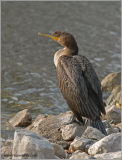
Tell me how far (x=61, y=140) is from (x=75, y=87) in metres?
0.91

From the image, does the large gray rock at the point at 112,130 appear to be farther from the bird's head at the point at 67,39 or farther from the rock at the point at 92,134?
the bird's head at the point at 67,39

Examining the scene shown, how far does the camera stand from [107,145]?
5.37m

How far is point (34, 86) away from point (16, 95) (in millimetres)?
790

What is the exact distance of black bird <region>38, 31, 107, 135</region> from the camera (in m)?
6.62

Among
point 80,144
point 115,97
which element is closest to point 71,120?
point 80,144

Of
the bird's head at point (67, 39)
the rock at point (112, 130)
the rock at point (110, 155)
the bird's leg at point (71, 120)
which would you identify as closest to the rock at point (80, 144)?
the rock at point (110, 155)

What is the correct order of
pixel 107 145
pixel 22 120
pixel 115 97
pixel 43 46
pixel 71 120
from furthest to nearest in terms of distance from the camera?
pixel 43 46 < pixel 115 97 < pixel 22 120 < pixel 71 120 < pixel 107 145

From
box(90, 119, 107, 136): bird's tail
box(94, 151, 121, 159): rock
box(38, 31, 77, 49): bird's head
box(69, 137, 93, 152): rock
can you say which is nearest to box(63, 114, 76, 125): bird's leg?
box(90, 119, 107, 136): bird's tail

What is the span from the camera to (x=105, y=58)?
12961mm

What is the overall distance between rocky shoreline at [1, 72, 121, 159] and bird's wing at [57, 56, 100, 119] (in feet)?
0.97

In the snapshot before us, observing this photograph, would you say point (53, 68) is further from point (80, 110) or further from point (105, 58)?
point (80, 110)

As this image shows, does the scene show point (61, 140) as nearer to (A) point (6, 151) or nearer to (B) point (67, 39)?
(A) point (6, 151)

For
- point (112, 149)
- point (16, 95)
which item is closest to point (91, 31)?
point (16, 95)

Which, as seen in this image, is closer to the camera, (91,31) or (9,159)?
(9,159)
